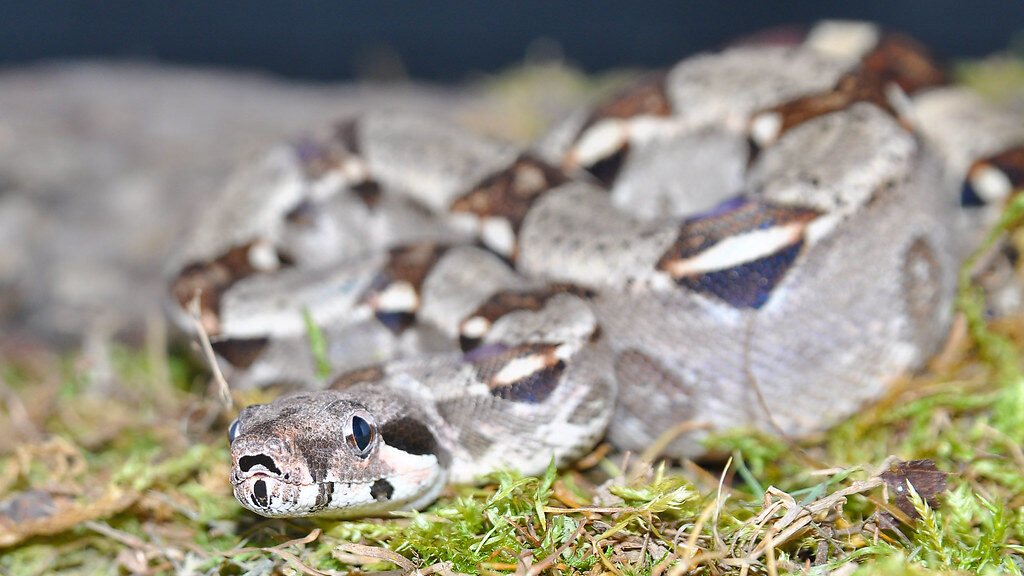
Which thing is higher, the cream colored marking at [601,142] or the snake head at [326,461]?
the cream colored marking at [601,142]

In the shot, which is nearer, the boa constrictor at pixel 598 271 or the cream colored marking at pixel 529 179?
the boa constrictor at pixel 598 271

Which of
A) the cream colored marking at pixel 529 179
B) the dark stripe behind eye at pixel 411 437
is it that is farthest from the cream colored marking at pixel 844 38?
the dark stripe behind eye at pixel 411 437

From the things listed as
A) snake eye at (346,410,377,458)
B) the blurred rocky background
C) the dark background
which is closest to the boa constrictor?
snake eye at (346,410,377,458)

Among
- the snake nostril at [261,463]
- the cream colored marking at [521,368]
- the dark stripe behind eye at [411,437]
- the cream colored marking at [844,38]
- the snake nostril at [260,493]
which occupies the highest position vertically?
the cream colored marking at [844,38]

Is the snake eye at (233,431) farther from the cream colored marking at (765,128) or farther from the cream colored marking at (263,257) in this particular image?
the cream colored marking at (765,128)

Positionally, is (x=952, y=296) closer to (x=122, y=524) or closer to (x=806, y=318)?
(x=806, y=318)

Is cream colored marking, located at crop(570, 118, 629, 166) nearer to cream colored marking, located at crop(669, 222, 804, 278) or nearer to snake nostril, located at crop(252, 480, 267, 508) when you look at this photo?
cream colored marking, located at crop(669, 222, 804, 278)

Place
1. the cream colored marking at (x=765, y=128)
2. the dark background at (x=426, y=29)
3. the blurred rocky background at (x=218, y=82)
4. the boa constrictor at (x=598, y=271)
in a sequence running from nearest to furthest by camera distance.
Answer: the boa constrictor at (x=598, y=271)
the cream colored marking at (x=765, y=128)
the blurred rocky background at (x=218, y=82)
the dark background at (x=426, y=29)

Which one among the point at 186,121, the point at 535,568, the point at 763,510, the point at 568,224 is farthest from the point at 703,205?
the point at 186,121

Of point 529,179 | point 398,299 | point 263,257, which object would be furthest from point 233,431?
point 529,179
